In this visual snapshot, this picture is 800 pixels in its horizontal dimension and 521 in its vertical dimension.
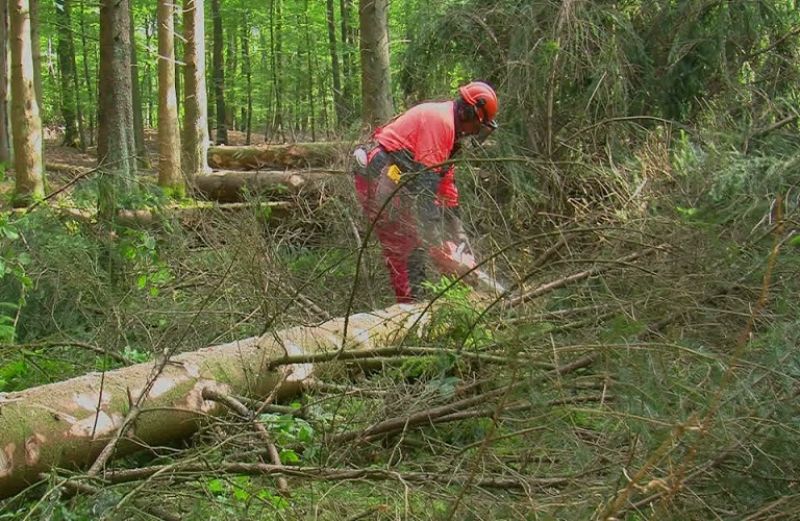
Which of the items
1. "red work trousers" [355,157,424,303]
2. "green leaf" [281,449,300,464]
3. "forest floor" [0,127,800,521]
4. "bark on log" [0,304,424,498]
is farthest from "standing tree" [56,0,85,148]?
"green leaf" [281,449,300,464]

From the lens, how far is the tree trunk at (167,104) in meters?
10.4

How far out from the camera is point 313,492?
2770mm

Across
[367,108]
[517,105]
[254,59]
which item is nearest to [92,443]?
[517,105]

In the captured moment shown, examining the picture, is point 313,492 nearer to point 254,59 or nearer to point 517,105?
point 517,105

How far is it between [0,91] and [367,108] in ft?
20.8

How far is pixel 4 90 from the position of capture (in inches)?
456

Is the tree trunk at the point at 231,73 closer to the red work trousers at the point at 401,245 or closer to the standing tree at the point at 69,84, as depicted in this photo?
the standing tree at the point at 69,84

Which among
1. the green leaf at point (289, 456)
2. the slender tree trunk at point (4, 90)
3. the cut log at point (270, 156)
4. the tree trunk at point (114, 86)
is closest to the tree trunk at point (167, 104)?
the cut log at point (270, 156)

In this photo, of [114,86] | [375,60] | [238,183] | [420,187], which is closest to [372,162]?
[420,187]

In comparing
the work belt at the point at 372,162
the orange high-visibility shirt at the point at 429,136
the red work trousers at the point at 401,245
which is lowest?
the red work trousers at the point at 401,245

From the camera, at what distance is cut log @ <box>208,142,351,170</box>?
9445mm

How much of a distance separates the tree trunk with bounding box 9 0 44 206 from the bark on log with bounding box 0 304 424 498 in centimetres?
656

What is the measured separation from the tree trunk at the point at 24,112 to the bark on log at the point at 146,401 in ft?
21.5

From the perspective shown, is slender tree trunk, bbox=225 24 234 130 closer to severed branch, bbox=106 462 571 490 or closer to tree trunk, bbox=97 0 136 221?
tree trunk, bbox=97 0 136 221
